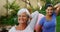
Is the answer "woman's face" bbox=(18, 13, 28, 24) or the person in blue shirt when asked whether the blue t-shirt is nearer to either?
the person in blue shirt

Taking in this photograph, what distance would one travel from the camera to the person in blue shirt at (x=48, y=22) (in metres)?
2.21

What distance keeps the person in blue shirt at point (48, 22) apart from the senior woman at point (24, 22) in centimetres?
8

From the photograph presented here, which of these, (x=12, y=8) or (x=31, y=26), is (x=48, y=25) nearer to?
(x=31, y=26)

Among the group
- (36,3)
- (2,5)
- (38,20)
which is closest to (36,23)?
(38,20)

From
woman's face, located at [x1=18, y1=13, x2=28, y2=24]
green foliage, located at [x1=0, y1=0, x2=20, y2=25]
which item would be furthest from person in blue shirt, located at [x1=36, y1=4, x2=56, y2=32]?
green foliage, located at [x1=0, y1=0, x2=20, y2=25]

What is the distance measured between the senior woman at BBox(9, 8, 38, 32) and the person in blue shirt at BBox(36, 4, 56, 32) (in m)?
0.08

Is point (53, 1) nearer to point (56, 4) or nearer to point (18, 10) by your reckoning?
point (56, 4)

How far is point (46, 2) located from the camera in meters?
2.24

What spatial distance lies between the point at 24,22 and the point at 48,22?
21 centimetres

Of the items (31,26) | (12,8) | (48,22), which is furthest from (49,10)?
(12,8)

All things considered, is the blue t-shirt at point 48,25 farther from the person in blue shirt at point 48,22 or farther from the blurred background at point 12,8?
the blurred background at point 12,8

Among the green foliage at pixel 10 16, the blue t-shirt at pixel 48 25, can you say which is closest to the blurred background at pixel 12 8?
the green foliage at pixel 10 16

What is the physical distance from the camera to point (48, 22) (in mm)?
2236

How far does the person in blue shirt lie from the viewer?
221 cm
